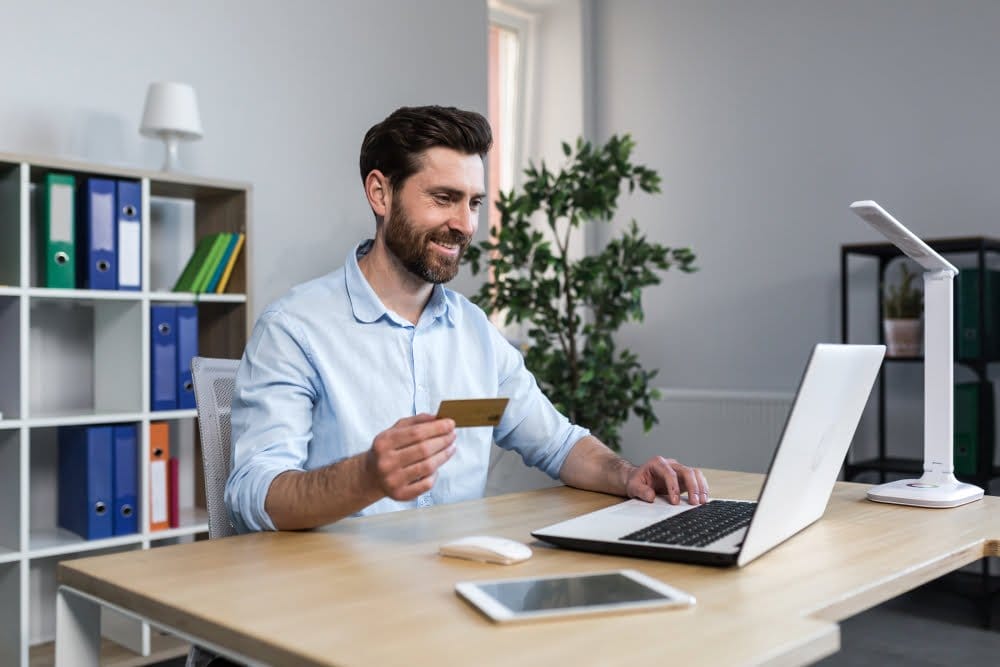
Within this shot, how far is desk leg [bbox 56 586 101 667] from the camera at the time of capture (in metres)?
1.10

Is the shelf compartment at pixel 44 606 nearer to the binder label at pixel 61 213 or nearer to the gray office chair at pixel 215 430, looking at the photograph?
the binder label at pixel 61 213

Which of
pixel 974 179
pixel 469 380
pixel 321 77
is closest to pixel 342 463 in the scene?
pixel 469 380

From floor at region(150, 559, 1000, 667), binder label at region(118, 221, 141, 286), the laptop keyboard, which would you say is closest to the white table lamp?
binder label at region(118, 221, 141, 286)

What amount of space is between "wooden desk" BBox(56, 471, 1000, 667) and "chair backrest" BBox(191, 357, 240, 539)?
0.84 ft

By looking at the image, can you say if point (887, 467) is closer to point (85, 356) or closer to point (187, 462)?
point (187, 462)

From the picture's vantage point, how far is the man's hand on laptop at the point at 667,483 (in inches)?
56.9

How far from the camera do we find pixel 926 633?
2998 millimetres

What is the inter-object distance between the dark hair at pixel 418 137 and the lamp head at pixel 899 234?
25.0 inches

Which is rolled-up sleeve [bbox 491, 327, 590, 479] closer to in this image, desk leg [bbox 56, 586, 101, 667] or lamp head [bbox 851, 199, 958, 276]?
lamp head [bbox 851, 199, 958, 276]

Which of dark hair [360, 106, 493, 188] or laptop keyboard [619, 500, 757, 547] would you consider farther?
dark hair [360, 106, 493, 188]

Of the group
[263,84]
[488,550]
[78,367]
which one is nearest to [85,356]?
[78,367]

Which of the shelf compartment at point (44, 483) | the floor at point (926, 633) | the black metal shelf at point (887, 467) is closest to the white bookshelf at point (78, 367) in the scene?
the shelf compartment at point (44, 483)

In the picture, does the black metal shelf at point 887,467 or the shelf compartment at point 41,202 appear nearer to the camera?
the shelf compartment at point 41,202

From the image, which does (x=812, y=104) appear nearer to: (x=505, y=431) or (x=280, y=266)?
(x=280, y=266)
